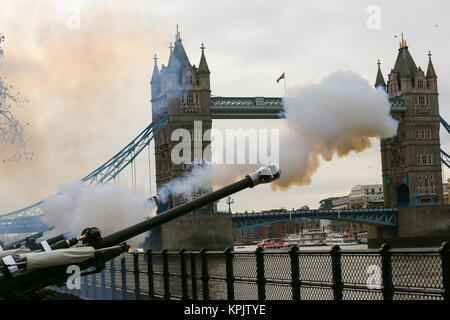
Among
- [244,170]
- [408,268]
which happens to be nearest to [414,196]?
[244,170]

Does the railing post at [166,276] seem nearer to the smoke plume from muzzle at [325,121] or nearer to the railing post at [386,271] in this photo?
the railing post at [386,271]

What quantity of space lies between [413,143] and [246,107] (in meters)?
28.5

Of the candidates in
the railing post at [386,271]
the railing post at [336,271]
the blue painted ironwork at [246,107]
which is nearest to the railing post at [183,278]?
the railing post at [336,271]

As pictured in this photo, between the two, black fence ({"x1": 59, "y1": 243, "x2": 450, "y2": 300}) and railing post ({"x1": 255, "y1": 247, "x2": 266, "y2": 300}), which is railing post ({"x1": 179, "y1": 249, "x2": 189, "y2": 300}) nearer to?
black fence ({"x1": 59, "y1": 243, "x2": 450, "y2": 300})

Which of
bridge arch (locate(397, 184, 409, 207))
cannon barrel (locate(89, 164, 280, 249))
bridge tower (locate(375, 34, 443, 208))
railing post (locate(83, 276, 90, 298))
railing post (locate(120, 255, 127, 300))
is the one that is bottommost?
railing post (locate(83, 276, 90, 298))

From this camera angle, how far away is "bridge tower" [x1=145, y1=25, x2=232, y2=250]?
92875mm

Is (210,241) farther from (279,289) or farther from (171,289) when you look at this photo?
(279,289)

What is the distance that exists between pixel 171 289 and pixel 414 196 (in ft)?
322

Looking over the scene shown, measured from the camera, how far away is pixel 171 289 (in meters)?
19.8

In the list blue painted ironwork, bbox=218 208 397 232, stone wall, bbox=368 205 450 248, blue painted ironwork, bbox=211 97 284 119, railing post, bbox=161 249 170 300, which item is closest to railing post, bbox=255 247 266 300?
railing post, bbox=161 249 170 300

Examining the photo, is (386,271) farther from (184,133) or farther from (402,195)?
(402,195)

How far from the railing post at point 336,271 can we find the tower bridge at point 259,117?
72061mm

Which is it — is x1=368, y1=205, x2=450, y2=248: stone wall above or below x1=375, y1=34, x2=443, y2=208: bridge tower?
below

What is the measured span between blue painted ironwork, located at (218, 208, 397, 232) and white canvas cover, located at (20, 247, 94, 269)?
87.1 m
